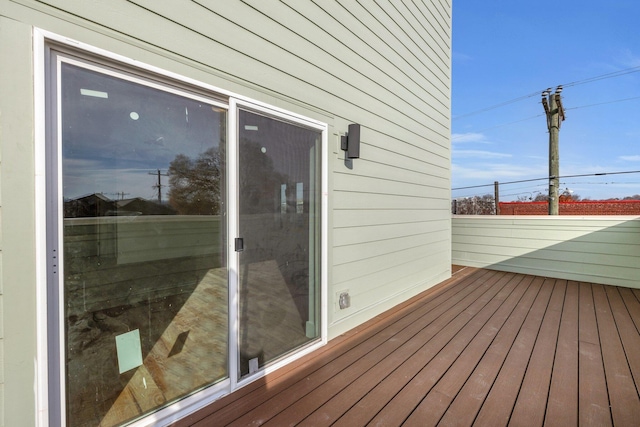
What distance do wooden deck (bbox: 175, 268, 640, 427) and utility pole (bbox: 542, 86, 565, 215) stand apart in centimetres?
479

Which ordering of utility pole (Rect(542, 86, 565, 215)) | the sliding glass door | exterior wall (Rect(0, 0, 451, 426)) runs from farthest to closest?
utility pole (Rect(542, 86, 565, 215))
the sliding glass door
exterior wall (Rect(0, 0, 451, 426))

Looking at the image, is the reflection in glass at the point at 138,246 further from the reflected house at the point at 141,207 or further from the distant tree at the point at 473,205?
the distant tree at the point at 473,205

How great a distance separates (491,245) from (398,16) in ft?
14.4

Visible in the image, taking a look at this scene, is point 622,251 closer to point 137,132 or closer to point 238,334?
point 238,334

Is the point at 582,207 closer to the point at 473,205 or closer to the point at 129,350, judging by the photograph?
the point at 473,205

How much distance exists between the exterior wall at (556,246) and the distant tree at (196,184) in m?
5.54

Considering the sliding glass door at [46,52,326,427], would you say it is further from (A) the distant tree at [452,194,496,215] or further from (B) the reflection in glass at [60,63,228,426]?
(A) the distant tree at [452,194,496,215]

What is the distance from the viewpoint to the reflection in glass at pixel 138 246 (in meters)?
1.28

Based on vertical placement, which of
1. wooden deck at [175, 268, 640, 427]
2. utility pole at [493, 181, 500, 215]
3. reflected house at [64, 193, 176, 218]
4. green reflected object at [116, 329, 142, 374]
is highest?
utility pole at [493, 181, 500, 215]

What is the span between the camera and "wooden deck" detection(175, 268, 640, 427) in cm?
162

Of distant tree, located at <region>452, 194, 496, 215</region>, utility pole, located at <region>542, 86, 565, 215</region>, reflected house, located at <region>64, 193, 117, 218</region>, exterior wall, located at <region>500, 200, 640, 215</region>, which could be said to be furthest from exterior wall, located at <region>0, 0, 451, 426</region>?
distant tree, located at <region>452, 194, 496, 215</region>

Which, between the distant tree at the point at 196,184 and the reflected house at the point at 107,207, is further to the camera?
the distant tree at the point at 196,184

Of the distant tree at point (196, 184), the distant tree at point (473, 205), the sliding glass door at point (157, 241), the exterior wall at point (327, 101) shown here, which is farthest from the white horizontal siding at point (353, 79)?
the distant tree at point (473, 205)

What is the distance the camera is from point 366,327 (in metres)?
2.87
